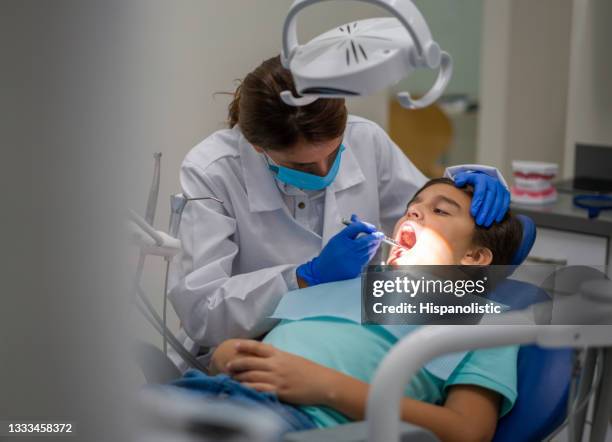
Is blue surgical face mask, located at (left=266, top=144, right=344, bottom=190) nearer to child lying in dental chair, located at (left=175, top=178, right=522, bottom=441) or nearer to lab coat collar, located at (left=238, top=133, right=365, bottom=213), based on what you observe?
lab coat collar, located at (left=238, top=133, right=365, bottom=213)

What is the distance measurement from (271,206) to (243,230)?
73 mm

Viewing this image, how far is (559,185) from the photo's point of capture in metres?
2.42

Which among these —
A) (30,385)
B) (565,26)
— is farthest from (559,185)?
(30,385)

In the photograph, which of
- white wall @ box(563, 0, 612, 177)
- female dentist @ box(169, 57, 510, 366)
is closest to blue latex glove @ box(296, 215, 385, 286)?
female dentist @ box(169, 57, 510, 366)

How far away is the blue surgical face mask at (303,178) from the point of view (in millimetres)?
1382

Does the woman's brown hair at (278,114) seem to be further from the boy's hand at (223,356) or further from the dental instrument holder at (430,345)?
the dental instrument holder at (430,345)

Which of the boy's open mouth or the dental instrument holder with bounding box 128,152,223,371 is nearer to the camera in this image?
the dental instrument holder with bounding box 128,152,223,371

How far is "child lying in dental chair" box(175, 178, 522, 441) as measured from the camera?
106 centimetres

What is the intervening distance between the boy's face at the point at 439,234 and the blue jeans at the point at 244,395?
41 centimetres

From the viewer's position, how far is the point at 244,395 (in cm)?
105

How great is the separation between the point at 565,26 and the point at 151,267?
2.07m

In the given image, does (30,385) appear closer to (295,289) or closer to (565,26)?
(295,289)

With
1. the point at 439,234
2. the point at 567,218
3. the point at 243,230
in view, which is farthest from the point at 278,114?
the point at 567,218

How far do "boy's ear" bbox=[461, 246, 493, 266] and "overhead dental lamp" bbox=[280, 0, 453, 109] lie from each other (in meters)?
0.46
